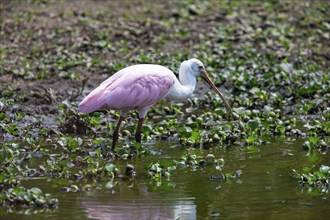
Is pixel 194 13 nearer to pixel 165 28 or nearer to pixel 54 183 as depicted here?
pixel 165 28

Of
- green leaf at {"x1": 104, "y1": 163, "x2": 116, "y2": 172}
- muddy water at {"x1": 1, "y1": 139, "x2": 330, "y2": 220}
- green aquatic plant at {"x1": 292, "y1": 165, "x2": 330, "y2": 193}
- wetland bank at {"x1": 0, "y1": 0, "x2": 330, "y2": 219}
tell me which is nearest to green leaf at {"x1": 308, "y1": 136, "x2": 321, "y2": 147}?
wetland bank at {"x1": 0, "y1": 0, "x2": 330, "y2": 219}

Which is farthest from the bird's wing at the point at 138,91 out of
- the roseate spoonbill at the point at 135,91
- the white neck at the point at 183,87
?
the white neck at the point at 183,87

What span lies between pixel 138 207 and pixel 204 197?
2.20ft

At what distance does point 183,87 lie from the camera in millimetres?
10781

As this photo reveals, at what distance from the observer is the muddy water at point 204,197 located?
743cm

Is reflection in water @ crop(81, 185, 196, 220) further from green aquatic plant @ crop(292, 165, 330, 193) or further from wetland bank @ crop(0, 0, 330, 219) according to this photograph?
green aquatic plant @ crop(292, 165, 330, 193)

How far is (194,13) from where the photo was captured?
57.0 ft

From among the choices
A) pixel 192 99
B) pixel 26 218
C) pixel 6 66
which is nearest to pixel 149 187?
pixel 26 218

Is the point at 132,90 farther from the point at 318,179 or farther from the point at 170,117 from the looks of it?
the point at 318,179

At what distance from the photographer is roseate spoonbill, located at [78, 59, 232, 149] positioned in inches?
393

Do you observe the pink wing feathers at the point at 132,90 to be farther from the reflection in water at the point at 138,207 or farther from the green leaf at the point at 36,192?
the green leaf at the point at 36,192

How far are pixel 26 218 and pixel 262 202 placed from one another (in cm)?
202

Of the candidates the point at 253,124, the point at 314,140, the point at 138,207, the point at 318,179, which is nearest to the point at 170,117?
the point at 253,124

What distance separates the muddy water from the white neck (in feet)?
4.32
